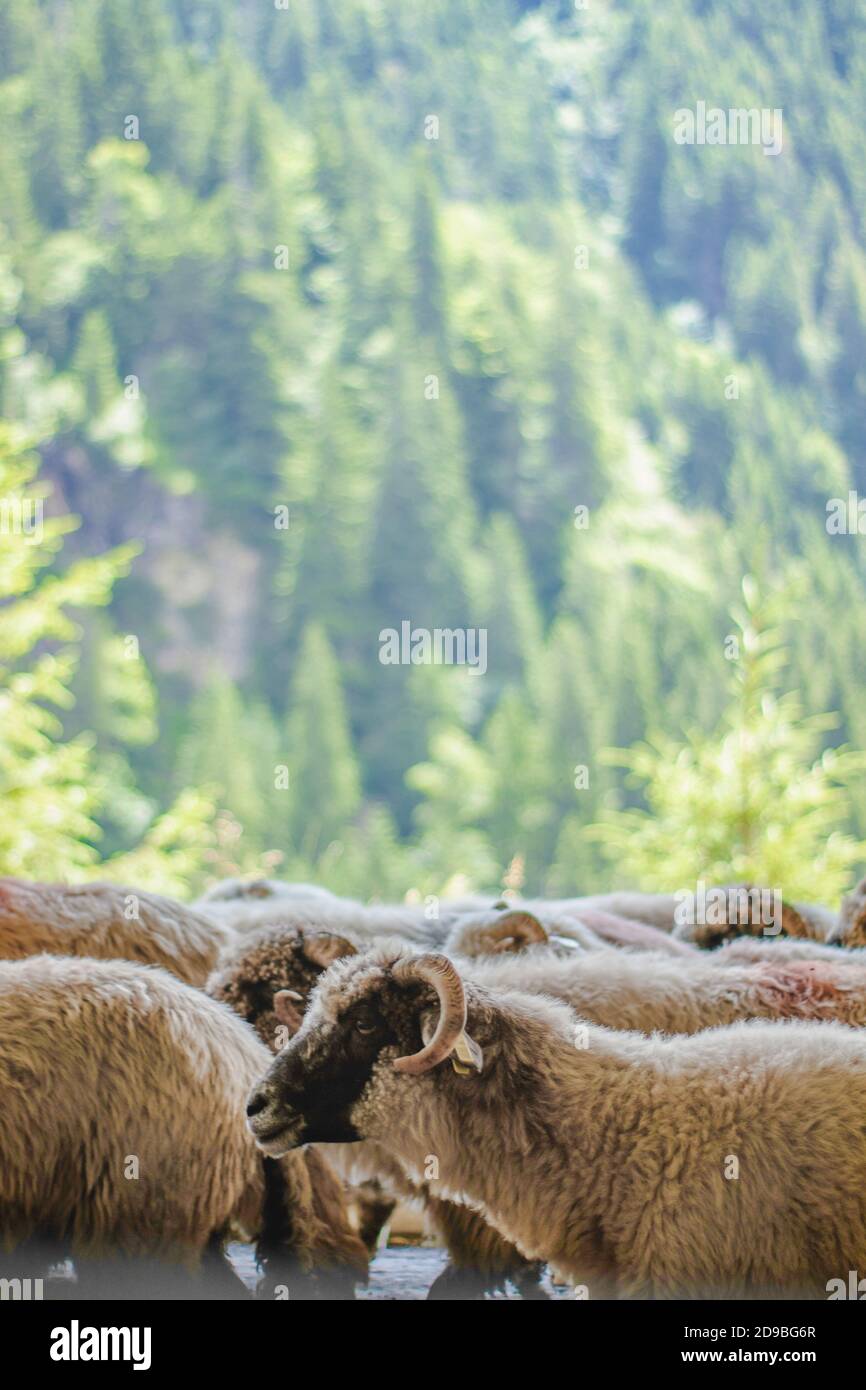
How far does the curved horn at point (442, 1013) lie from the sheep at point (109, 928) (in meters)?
1.19

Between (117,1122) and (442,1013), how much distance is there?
0.61 meters

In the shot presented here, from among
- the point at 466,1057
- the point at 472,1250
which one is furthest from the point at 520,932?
the point at 466,1057

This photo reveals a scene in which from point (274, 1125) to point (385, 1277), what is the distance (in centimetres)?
90

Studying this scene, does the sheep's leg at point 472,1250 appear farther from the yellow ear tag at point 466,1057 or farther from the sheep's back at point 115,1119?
the yellow ear tag at point 466,1057

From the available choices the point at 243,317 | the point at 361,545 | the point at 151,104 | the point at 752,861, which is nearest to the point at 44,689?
the point at 752,861

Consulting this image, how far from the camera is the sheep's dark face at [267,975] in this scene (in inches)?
116

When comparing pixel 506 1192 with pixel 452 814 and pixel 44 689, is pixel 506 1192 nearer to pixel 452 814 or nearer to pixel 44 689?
pixel 44 689

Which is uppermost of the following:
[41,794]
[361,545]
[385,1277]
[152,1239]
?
[361,545]

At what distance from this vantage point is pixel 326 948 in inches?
114

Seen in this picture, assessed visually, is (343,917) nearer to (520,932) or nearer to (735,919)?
(520,932)

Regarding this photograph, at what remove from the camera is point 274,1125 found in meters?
2.23

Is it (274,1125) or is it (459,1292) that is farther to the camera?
(459,1292)

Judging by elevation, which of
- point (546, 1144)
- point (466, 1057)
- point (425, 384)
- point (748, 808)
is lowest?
point (546, 1144)
